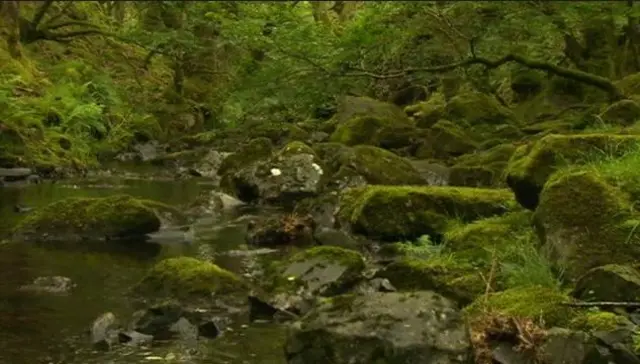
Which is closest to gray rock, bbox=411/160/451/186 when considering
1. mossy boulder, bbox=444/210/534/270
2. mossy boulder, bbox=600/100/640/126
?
mossy boulder, bbox=600/100/640/126

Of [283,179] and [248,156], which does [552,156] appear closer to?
[283,179]

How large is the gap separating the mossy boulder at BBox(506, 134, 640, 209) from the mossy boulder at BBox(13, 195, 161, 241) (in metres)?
4.49

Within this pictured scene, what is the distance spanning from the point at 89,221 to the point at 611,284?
21.5 ft

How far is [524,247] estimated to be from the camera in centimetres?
793

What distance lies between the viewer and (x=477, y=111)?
18.7 metres

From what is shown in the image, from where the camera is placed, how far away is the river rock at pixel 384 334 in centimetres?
527

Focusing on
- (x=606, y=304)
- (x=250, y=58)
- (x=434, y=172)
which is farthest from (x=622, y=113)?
(x=250, y=58)

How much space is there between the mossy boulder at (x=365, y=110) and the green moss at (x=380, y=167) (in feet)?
14.6

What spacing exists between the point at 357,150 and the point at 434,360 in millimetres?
9741

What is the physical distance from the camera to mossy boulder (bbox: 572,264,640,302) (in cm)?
608

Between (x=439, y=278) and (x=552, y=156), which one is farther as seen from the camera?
(x=552, y=156)

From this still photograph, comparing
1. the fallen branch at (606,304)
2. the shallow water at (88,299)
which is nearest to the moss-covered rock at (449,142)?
the shallow water at (88,299)

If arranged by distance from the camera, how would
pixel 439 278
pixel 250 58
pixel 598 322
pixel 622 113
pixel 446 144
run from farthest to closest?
1. pixel 250 58
2. pixel 446 144
3. pixel 622 113
4. pixel 439 278
5. pixel 598 322

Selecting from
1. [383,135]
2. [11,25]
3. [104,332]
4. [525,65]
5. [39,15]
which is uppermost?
[39,15]
